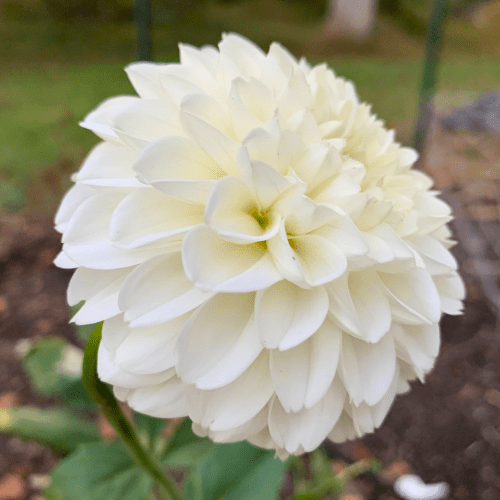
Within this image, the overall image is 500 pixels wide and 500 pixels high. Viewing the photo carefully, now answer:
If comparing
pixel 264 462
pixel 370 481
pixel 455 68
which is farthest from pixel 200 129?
pixel 455 68

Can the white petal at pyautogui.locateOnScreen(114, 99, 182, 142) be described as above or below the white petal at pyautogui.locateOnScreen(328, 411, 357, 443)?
above

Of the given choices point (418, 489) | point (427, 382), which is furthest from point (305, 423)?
point (427, 382)

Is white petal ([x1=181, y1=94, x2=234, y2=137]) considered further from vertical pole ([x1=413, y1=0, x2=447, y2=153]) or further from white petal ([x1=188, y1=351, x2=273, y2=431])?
vertical pole ([x1=413, y1=0, x2=447, y2=153])

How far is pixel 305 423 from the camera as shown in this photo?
0.32 metres

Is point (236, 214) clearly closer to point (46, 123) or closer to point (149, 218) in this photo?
point (149, 218)

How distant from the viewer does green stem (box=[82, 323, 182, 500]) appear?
1.18 feet

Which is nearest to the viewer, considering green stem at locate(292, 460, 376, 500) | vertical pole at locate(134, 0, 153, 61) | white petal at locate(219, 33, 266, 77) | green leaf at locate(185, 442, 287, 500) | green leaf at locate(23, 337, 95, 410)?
white petal at locate(219, 33, 266, 77)

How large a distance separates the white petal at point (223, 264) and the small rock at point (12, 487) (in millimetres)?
843

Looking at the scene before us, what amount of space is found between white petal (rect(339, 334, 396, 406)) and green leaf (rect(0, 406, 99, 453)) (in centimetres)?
41

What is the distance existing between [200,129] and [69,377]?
1.49 feet

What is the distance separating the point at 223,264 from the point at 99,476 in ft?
1.22

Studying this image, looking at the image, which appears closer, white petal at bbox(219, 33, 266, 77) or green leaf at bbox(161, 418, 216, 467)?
white petal at bbox(219, 33, 266, 77)

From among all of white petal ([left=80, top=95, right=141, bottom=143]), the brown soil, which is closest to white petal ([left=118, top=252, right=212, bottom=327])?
white petal ([left=80, top=95, right=141, bottom=143])

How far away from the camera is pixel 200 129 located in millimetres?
300
